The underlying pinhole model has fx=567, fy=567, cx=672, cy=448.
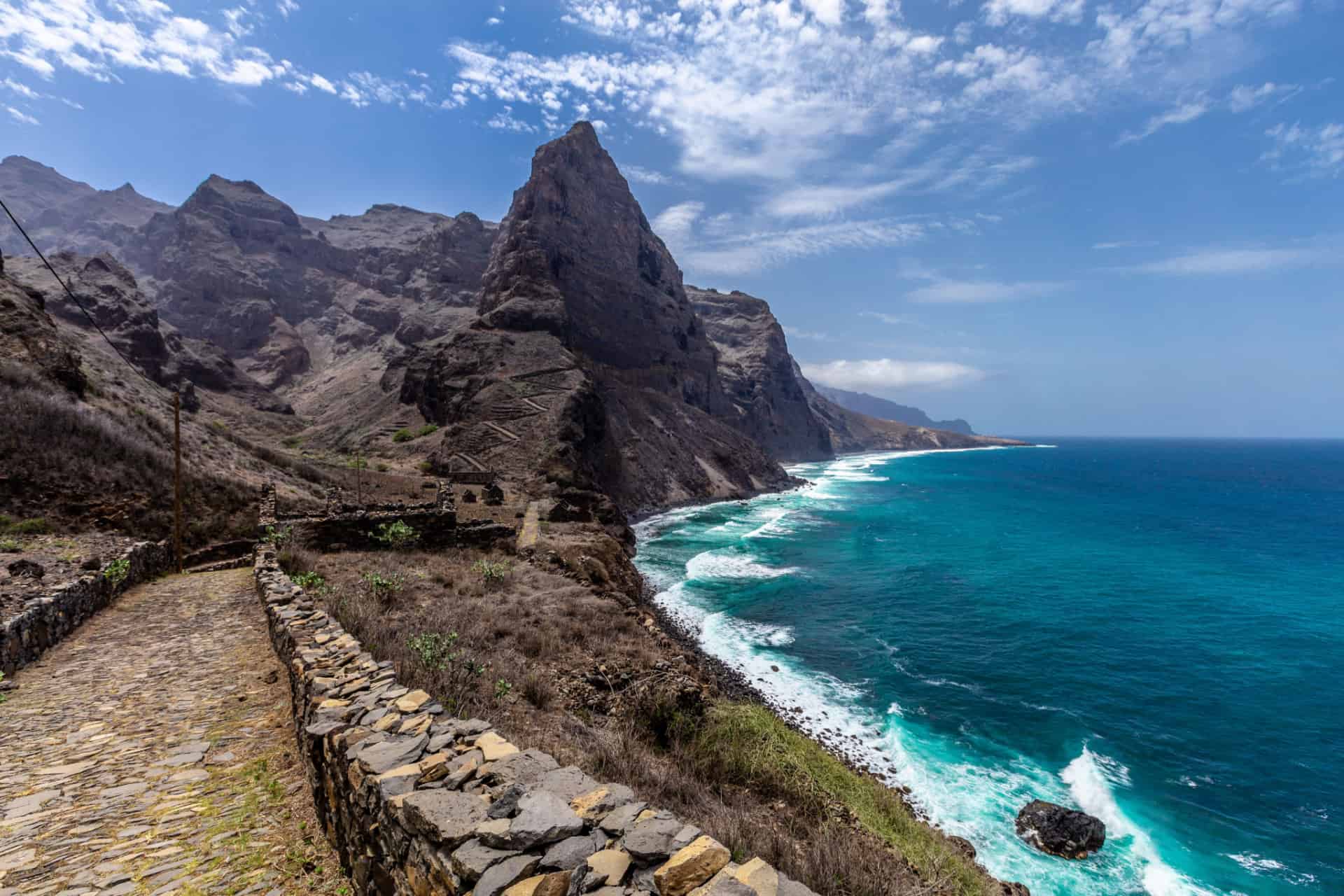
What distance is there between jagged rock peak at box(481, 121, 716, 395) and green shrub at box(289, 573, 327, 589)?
67.7m

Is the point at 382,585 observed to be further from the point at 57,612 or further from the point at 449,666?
the point at 449,666

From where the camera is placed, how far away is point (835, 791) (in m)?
9.65

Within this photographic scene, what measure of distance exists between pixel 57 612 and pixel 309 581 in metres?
4.06

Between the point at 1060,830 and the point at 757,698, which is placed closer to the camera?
the point at 1060,830

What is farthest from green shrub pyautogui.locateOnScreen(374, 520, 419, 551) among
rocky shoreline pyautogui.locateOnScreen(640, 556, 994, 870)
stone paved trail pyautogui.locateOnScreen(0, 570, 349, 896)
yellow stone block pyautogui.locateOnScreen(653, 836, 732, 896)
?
yellow stone block pyautogui.locateOnScreen(653, 836, 732, 896)

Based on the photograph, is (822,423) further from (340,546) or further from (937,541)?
(340,546)

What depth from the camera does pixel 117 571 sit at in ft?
46.1

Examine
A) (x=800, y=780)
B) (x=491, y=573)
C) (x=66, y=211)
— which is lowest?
(x=800, y=780)

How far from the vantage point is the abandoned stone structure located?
745 inches

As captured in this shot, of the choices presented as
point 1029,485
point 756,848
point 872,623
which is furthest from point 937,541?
point 1029,485

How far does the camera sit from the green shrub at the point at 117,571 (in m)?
13.6

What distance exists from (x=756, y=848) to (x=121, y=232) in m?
220

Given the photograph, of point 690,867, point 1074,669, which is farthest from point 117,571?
point 1074,669

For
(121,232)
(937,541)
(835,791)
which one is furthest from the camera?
(121,232)
